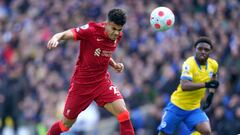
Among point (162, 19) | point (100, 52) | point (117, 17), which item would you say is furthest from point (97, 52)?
point (162, 19)

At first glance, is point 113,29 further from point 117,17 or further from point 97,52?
point 97,52

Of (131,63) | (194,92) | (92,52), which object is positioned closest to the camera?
(92,52)

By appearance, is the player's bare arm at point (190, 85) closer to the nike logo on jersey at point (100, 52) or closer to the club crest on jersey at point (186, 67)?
the club crest on jersey at point (186, 67)

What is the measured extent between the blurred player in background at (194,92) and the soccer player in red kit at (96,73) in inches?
54.2

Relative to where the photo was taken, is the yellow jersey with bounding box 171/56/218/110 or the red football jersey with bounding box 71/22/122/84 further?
the yellow jersey with bounding box 171/56/218/110

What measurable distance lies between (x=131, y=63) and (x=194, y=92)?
743 cm

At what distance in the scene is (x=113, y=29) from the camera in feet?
49.8

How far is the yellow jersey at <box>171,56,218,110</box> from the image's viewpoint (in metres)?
16.4

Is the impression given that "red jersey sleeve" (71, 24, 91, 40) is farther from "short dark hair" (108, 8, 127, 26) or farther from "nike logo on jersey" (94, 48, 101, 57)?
"short dark hair" (108, 8, 127, 26)

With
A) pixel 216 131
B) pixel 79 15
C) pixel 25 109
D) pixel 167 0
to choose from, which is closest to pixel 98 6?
pixel 79 15

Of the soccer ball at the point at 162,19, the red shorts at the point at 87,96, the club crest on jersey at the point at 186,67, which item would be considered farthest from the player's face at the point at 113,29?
the club crest on jersey at the point at 186,67

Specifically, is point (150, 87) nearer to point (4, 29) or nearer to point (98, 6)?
point (98, 6)

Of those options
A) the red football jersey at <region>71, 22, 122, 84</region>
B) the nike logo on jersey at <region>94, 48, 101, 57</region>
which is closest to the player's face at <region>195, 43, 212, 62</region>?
the red football jersey at <region>71, 22, 122, 84</region>

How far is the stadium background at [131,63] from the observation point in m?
21.3
